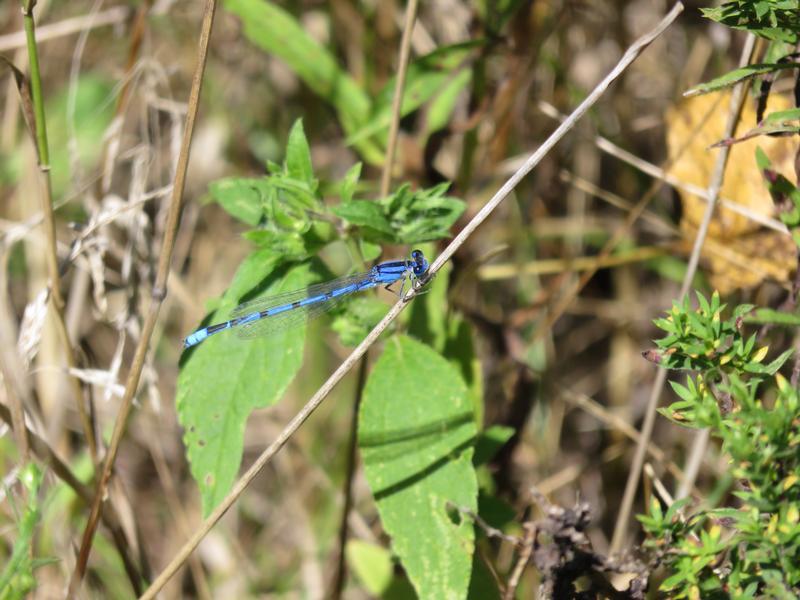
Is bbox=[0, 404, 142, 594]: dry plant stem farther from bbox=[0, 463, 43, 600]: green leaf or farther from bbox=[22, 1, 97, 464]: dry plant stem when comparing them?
bbox=[0, 463, 43, 600]: green leaf

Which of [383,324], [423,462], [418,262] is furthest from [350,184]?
[423,462]

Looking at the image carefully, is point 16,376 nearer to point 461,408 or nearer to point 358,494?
point 461,408

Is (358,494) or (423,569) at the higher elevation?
(423,569)

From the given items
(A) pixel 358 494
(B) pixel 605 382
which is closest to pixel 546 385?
(B) pixel 605 382

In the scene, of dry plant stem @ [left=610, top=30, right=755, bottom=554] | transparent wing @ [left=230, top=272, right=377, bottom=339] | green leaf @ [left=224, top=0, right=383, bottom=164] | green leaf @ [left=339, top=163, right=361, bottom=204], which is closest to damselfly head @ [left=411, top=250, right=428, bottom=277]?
transparent wing @ [left=230, top=272, right=377, bottom=339]

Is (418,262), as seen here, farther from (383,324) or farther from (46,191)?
(46,191)
